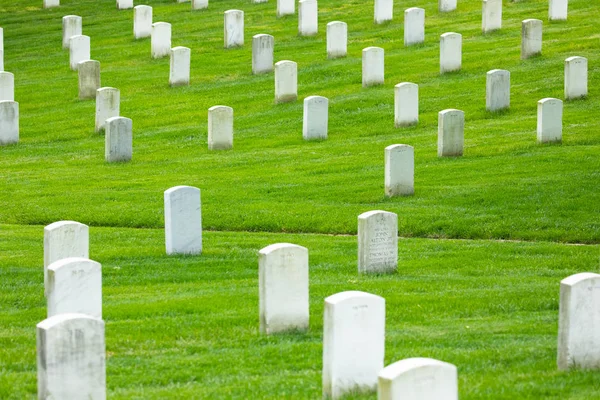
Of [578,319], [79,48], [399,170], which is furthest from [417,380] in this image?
[79,48]

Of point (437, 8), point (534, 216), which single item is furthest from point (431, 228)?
point (437, 8)

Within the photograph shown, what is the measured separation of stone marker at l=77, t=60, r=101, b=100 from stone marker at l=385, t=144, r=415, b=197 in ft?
39.9

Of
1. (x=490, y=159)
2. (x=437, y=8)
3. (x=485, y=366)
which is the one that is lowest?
(x=485, y=366)

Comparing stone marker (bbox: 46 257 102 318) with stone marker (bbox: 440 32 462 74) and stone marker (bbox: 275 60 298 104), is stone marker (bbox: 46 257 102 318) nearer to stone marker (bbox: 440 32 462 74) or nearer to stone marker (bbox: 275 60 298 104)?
stone marker (bbox: 275 60 298 104)

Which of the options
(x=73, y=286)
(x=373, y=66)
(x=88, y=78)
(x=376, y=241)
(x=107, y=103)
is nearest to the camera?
(x=73, y=286)

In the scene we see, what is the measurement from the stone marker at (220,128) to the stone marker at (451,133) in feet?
14.5

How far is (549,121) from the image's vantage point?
22.5 metres

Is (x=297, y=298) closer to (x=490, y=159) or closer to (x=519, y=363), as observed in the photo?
(x=519, y=363)

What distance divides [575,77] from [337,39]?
7.46 metres

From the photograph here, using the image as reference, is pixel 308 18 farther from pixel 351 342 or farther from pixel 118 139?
pixel 351 342

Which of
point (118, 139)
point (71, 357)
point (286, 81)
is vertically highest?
point (286, 81)

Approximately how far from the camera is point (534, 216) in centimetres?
1769

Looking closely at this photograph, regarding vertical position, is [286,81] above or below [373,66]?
below

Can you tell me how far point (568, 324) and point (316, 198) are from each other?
10.1 metres
